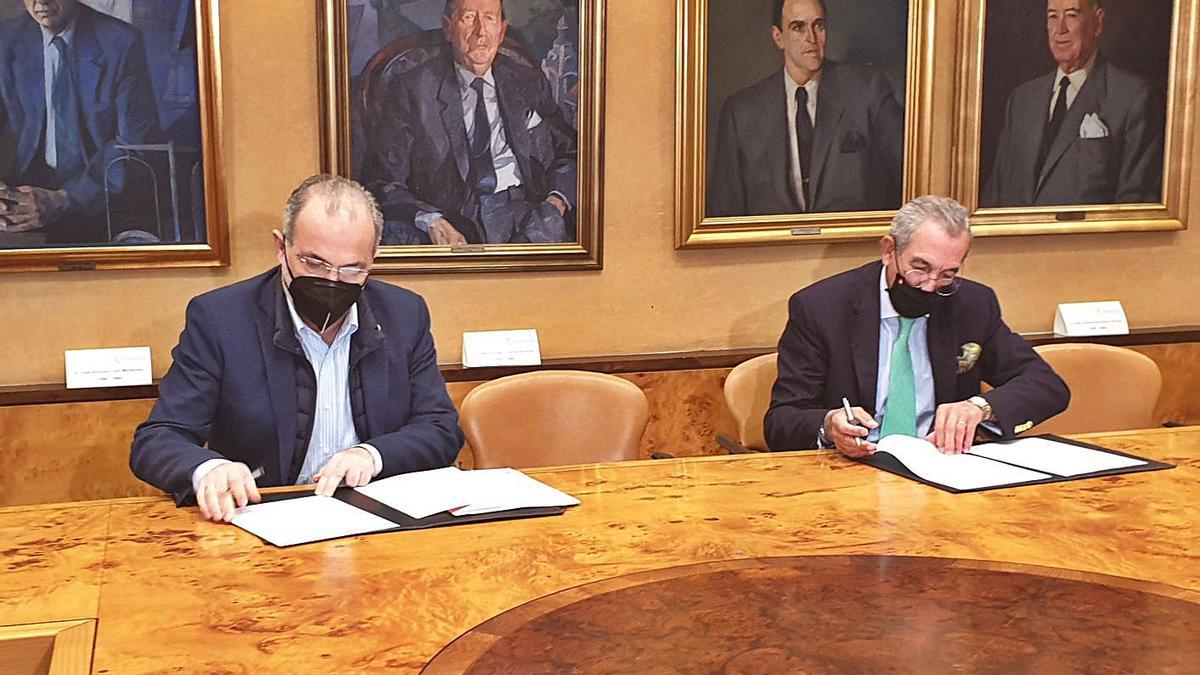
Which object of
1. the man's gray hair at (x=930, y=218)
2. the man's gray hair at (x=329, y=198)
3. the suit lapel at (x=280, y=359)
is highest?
the man's gray hair at (x=329, y=198)

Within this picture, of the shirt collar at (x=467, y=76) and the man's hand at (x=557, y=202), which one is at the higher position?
the shirt collar at (x=467, y=76)

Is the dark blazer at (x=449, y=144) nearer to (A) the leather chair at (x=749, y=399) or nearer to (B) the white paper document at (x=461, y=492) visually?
(A) the leather chair at (x=749, y=399)

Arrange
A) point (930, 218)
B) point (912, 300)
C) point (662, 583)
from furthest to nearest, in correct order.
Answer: point (912, 300)
point (930, 218)
point (662, 583)

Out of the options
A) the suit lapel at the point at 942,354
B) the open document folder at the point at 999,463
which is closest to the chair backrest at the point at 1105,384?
the suit lapel at the point at 942,354

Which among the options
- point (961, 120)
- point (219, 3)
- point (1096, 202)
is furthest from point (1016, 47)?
point (219, 3)

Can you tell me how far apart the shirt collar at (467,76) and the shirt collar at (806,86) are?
1.09 m

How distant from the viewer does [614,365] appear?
4.86 metres

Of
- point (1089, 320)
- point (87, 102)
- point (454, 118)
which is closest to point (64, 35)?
point (87, 102)

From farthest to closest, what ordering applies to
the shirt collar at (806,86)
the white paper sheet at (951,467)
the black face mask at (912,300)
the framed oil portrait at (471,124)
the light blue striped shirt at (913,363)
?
1. the shirt collar at (806,86)
2. the framed oil portrait at (471,124)
3. the light blue striped shirt at (913,363)
4. the black face mask at (912,300)
5. the white paper sheet at (951,467)

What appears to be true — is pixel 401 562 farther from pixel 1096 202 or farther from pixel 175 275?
pixel 1096 202

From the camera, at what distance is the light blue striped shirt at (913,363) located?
4.11 metres

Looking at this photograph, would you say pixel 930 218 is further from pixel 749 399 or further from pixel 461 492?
pixel 461 492

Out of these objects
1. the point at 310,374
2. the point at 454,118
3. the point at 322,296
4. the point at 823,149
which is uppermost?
the point at 454,118

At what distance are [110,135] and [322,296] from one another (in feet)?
4.55
